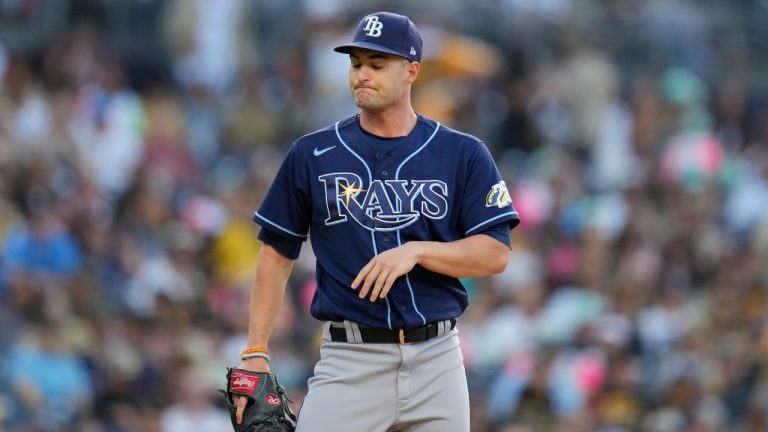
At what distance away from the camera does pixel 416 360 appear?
15.7 feet

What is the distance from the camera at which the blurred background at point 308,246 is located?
9.41 m

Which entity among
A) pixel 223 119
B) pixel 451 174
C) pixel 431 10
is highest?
pixel 431 10

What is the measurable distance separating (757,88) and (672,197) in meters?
3.03

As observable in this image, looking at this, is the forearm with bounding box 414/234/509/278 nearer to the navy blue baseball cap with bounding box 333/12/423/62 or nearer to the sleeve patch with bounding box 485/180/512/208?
the sleeve patch with bounding box 485/180/512/208

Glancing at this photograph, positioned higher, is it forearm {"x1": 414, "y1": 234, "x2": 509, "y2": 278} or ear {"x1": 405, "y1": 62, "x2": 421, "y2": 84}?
ear {"x1": 405, "y1": 62, "x2": 421, "y2": 84}

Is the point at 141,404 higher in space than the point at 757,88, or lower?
lower

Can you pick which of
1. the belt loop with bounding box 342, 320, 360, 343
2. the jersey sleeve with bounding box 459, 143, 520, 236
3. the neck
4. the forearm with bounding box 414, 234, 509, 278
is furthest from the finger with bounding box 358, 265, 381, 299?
the neck

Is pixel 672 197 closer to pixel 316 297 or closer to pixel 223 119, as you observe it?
pixel 223 119

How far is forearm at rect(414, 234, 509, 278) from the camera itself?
15.3 ft

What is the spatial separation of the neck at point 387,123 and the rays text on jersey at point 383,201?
0.66 ft

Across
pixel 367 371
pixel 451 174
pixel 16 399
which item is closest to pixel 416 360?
pixel 367 371

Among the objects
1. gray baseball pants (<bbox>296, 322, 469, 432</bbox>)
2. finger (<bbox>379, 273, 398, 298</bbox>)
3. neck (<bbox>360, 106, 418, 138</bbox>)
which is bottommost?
gray baseball pants (<bbox>296, 322, 469, 432</bbox>)

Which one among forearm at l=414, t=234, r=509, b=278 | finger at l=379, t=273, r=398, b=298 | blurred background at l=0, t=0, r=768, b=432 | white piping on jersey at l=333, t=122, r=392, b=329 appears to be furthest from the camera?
blurred background at l=0, t=0, r=768, b=432

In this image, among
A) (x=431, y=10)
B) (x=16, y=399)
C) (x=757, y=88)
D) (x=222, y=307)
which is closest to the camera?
(x=16, y=399)
